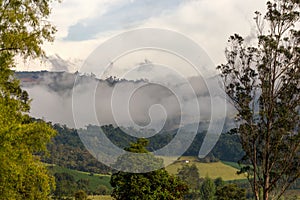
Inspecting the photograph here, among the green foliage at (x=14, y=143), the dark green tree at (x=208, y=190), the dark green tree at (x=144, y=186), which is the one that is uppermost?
the green foliage at (x=14, y=143)

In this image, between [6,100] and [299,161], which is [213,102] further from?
[6,100]

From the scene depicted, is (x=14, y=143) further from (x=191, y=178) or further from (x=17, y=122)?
(x=191, y=178)

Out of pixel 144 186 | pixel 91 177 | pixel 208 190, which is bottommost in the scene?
pixel 208 190

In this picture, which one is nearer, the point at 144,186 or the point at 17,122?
the point at 17,122

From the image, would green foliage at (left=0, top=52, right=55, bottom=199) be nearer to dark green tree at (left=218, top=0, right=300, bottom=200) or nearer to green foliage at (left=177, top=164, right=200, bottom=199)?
dark green tree at (left=218, top=0, right=300, bottom=200)

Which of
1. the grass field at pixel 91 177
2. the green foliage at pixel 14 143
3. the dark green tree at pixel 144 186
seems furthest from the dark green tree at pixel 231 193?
the grass field at pixel 91 177

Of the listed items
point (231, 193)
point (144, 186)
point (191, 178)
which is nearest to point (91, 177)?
point (191, 178)

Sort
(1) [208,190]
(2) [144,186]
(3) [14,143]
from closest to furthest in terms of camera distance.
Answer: (3) [14,143], (2) [144,186], (1) [208,190]

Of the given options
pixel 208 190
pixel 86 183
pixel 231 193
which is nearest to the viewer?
pixel 231 193

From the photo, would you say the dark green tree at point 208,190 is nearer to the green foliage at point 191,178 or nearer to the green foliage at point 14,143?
the green foliage at point 191,178

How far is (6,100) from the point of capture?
14102 millimetres

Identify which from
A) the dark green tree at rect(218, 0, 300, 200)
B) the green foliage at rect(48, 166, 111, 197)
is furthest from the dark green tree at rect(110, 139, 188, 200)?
the green foliage at rect(48, 166, 111, 197)

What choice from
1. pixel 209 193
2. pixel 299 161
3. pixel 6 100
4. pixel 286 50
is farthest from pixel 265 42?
pixel 209 193

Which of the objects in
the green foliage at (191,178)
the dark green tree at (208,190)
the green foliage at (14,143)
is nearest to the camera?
the green foliage at (14,143)
